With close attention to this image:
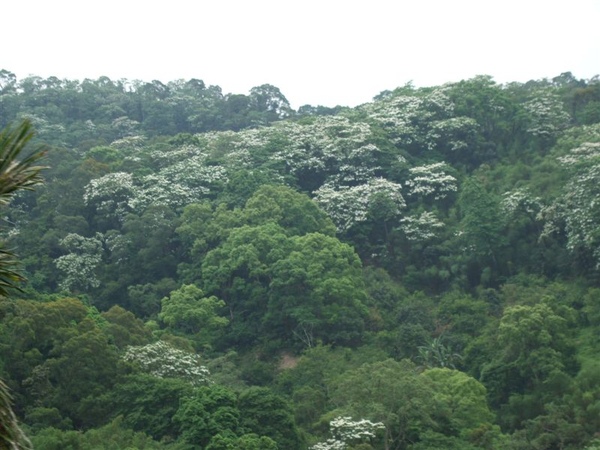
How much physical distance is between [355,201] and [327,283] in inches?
299

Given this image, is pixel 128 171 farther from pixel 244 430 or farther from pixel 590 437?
pixel 590 437

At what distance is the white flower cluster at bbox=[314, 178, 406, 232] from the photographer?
1500 inches

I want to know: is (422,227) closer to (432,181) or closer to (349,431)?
(432,181)

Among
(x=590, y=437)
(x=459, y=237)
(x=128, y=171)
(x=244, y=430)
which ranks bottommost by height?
(x=590, y=437)

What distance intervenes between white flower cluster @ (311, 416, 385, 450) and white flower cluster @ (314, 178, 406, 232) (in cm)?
1618

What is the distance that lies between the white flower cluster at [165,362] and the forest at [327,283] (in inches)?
2.3

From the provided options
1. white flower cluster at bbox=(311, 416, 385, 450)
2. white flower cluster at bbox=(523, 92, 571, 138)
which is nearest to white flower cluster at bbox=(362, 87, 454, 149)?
white flower cluster at bbox=(523, 92, 571, 138)

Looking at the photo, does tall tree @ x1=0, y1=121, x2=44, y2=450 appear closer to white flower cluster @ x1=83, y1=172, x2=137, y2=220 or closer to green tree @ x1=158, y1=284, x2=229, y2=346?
green tree @ x1=158, y1=284, x2=229, y2=346

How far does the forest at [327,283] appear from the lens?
23.3 meters

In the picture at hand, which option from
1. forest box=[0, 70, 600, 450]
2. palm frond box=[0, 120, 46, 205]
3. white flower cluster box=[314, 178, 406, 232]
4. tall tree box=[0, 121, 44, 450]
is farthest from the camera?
white flower cluster box=[314, 178, 406, 232]

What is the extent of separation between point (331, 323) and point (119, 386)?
9.42 metres

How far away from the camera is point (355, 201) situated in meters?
38.7

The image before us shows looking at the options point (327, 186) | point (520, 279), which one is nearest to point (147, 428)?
point (520, 279)

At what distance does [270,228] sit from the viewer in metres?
34.5
